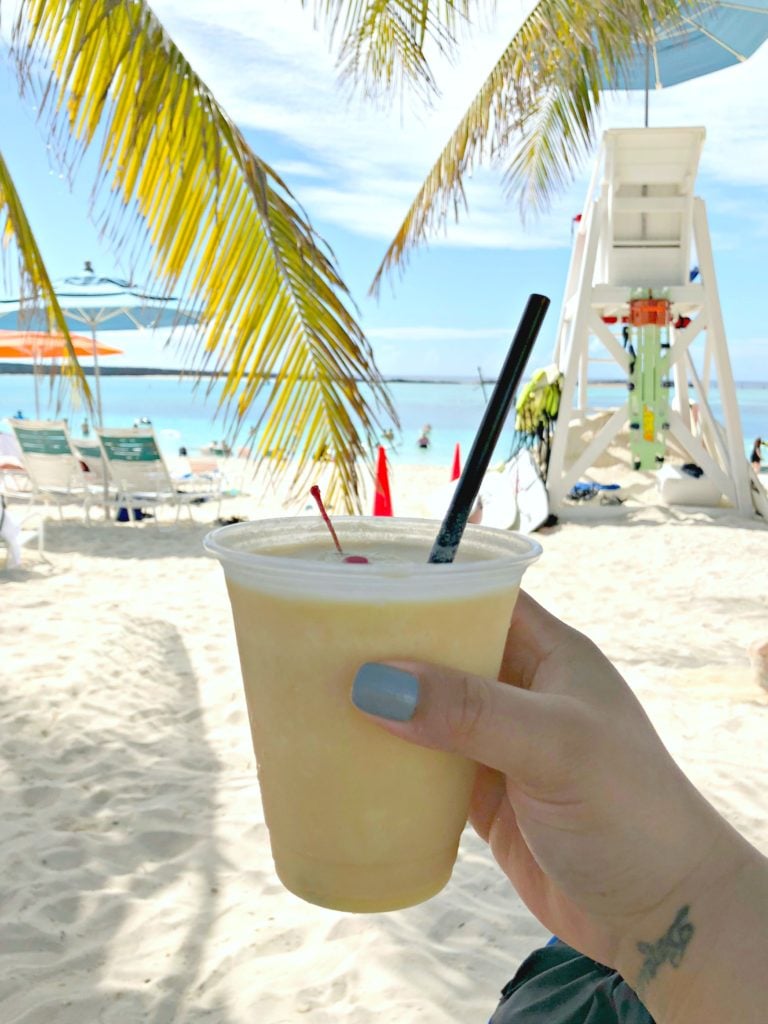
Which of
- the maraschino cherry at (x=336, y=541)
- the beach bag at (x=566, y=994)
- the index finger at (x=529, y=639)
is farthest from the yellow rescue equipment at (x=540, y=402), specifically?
the maraschino cherry at (x=336, y=541)

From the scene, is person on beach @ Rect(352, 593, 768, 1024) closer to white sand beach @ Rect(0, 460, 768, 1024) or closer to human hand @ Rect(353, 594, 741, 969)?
human hand @ Rect(353, 594, 741, 969)

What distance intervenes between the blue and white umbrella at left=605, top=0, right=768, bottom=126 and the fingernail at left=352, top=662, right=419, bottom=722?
10.0 meters

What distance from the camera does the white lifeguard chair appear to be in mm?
8727

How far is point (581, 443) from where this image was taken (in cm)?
1159

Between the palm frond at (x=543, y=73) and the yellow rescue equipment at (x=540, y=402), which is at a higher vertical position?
the palm frond at (x=543, y=73)

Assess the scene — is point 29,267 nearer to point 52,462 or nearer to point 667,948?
point 667,948

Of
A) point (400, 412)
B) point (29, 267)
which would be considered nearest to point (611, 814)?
point (29, 267)

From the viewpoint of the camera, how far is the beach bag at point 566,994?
4.19ft

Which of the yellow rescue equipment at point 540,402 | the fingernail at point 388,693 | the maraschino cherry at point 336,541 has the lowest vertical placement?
the fingernail at point 388,693

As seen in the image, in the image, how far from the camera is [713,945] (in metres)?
1.01

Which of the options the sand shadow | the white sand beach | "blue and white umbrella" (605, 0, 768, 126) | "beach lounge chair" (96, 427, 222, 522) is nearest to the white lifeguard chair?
"blue and white umbrella" (605, 0, 768, 126)

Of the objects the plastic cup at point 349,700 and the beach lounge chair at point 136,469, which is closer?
the plastic cup at point 349,700

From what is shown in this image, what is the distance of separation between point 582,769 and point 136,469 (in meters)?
8.93

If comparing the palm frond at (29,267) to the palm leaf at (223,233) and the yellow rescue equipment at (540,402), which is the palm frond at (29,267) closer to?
the palm leaf at (223,233)
